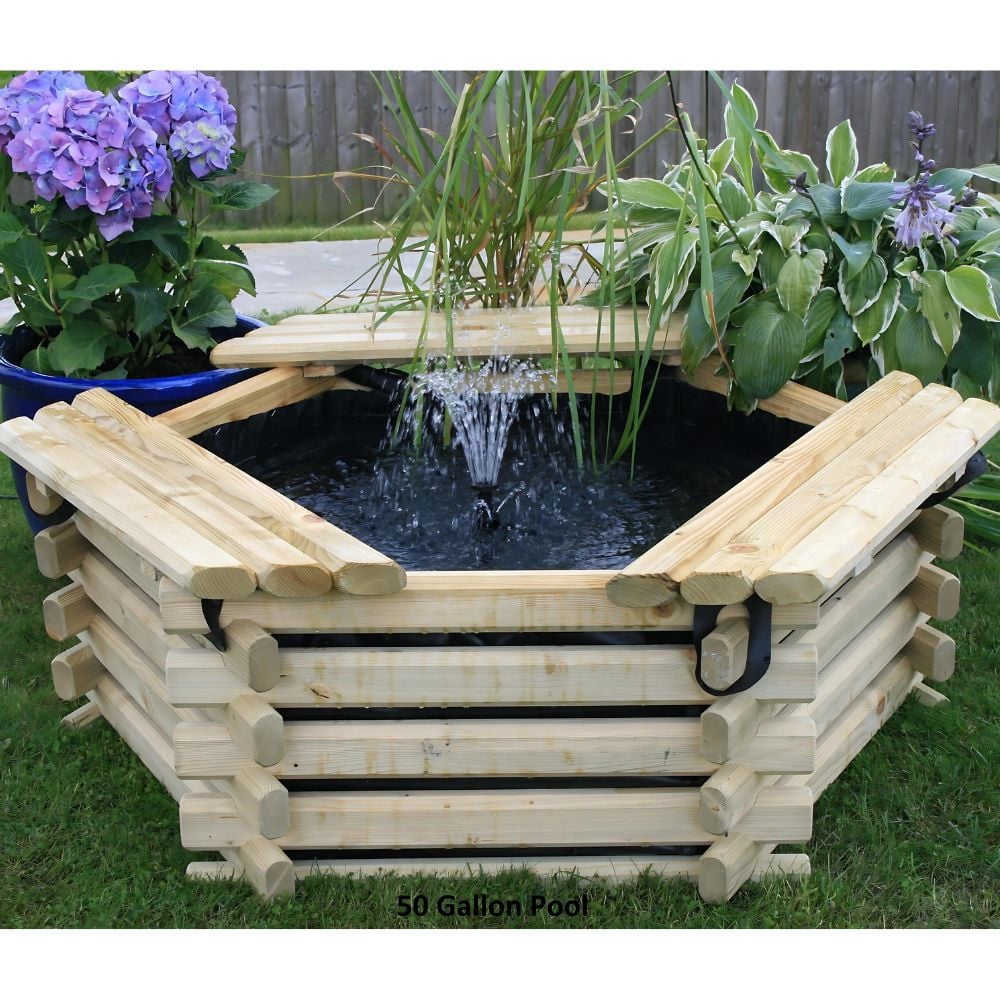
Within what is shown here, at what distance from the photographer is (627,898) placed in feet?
6.54

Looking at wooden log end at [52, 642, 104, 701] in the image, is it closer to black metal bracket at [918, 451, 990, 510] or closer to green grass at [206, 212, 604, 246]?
black metal bracket at [918, 451, 990, 510]

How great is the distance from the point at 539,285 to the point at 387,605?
1.99m

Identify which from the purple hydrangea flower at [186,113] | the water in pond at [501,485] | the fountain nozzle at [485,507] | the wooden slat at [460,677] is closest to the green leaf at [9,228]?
the purple hydrangea flower at [186,113]

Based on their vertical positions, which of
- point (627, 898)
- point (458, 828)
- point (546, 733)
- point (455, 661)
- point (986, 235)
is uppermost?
point (986, 235)

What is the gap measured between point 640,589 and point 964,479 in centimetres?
101

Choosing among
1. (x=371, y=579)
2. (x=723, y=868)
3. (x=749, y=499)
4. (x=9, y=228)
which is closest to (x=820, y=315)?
(x=749, y=499)

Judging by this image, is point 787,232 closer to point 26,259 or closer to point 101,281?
point 101,281

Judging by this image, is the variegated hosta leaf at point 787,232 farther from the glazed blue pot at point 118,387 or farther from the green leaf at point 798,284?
the glazed blue pot at point 118,387

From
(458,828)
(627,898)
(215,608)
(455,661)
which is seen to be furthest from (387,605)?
(627,898)

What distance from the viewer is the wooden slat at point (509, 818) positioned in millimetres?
1944

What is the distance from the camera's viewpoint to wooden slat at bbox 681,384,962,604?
5.53ft

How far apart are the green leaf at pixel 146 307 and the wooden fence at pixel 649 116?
483cm

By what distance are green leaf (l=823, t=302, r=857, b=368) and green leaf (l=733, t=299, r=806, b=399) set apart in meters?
0.14

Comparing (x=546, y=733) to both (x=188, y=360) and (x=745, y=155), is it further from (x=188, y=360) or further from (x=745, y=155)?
(x=745, y=155)
